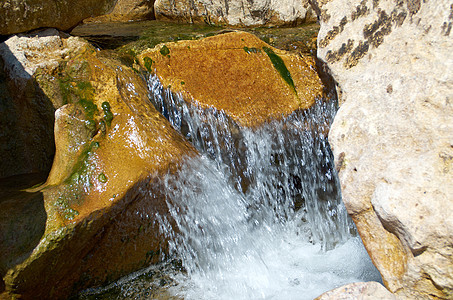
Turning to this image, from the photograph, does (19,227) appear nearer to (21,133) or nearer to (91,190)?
(91,190)

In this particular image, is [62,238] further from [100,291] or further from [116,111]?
[116,111]

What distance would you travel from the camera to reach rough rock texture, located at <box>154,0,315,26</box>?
4.97m

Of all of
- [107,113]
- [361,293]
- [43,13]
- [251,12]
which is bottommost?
[361,293]

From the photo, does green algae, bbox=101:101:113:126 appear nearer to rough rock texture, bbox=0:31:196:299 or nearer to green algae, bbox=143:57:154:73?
rough rock texture, bbox=0:31:196:299

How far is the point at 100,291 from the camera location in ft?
9.40

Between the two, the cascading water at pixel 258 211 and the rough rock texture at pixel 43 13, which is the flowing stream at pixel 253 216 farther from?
the rough rock texture at pixel 43 13

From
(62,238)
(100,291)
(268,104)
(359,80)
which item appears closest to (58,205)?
(62,238)

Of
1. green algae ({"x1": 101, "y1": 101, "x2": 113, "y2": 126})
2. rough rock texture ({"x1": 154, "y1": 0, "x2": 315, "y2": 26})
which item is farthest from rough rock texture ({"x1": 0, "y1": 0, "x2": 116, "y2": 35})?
rough rock texture ({"x1": 154, "y1": 0, "x2": 315, "y2": 26})

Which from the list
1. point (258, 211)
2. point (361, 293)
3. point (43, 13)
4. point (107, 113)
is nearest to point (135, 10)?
point (43, 13)

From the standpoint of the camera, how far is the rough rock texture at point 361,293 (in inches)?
78.0

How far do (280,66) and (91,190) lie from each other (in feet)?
6.67

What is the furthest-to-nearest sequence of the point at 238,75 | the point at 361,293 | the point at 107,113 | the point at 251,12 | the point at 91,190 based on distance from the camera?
1. the point at 251,12
2. the point at 238,75
3. the point at 107,113
4. the point at 91,190
5. the point at 361,293

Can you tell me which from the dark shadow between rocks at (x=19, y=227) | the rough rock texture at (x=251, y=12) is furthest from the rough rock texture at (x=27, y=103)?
the rough rock texture at (x=251, y=12)

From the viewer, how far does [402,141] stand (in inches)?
79.4
